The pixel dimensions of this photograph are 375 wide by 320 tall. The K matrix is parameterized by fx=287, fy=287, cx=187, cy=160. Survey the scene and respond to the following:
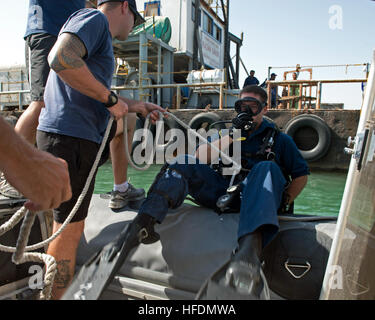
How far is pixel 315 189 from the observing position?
662 centimetres

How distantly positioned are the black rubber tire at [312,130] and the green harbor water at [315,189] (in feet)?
1.97

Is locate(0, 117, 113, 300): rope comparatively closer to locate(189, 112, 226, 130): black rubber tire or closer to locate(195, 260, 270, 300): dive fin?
locate(195, 260, 270, 300): dive fin

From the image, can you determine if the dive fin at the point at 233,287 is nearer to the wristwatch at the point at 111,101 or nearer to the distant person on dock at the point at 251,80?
the wristwatch at the point at 111,101

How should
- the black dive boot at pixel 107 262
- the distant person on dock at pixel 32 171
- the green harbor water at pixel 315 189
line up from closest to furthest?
the distant person on dock at pixel 32 171, the black dive boot at pixel 107 262, the green harbor water at pixel 315 189

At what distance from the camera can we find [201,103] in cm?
1449

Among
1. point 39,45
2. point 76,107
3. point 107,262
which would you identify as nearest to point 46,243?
point 107,262

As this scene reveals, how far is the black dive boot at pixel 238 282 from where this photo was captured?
1.26 meters

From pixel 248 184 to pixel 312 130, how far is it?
23.5 ft

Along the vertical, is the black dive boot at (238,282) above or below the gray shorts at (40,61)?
below

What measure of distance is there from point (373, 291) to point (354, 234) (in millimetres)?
220

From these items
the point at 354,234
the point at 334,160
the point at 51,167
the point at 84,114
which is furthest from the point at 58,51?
the point at 334,160

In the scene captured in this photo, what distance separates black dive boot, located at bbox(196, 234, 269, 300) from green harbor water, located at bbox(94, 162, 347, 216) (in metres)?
3.91

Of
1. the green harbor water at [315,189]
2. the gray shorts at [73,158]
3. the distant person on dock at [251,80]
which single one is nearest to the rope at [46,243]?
the gray shorts at [73,158]

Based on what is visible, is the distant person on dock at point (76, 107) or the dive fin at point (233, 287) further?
the distant person on dock at point (76, 107)
